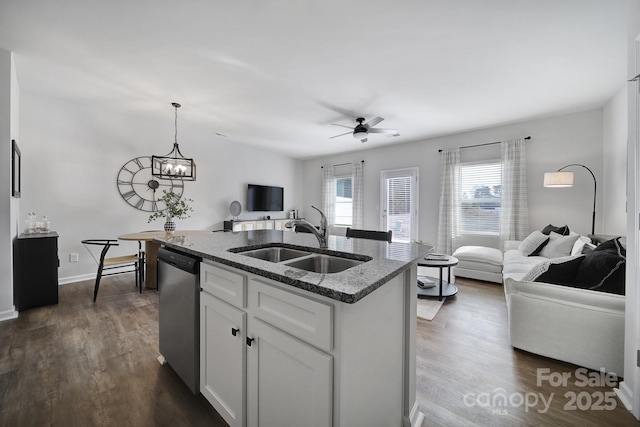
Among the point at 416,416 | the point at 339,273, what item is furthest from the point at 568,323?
the point at 339,273

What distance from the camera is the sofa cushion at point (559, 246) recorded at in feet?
10.3

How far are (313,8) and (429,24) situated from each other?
3.03ft

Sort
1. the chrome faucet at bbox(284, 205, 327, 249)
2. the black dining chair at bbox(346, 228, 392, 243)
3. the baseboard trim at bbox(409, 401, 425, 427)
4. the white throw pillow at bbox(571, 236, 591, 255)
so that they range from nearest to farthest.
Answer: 1. the baseboard trim at bbox(409, 401, 425, 427)
2. the chrome faucet at bbox(284, 205, 327, 249)
3. the black dining chair at bbox(346, 228, 392, 243)
4. the white throw pillow at bbox(571, 236, 591, 255)

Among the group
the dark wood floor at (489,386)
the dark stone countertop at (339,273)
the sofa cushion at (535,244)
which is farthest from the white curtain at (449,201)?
the dark stone countertop at (339,273)

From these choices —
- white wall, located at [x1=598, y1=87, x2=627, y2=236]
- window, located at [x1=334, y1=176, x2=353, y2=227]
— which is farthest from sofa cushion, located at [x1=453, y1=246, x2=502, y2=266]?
window, located at [x1=334, y1=176, x2=353, y2=227]

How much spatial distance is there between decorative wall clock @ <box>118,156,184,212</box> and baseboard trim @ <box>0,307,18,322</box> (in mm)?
2041

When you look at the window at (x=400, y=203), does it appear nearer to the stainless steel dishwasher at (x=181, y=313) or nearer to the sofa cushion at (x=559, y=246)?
the sofa cushion at (x=559, y=246)

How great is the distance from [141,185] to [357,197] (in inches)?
172

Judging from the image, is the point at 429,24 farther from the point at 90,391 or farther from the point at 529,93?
the point at 90,391

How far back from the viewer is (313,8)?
6.07ft

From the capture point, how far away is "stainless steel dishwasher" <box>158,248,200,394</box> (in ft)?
4.74

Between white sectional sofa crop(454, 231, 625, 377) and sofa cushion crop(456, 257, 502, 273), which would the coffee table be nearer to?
sofa cushion crop(456, 257, 502, 273)

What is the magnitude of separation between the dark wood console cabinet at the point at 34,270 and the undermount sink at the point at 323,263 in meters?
3.18

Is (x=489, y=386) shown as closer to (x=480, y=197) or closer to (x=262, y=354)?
(x=262, y=354)
